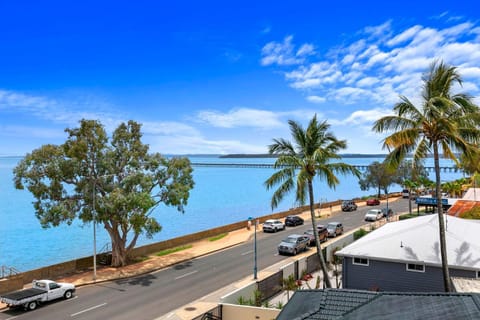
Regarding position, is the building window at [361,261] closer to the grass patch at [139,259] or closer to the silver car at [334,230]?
the grass patch at [139,259]

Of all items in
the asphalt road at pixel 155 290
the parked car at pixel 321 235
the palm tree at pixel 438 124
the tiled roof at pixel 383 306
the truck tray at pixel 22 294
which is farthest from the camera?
the parked car at pixel 321 235

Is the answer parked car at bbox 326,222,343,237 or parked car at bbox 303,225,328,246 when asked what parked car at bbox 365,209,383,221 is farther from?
parked car at bbox 303,225,328,246

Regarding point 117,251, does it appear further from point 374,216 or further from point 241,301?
point 374,216

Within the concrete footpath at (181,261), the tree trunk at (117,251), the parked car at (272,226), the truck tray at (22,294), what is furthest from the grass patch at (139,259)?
the parked car at (272,226)

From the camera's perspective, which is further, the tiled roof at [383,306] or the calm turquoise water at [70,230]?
the calm turquoise water at [70,230]

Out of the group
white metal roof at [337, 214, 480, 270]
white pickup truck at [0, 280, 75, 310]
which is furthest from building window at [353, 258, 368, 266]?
white pickup truck at [0, 280, 75, 310]

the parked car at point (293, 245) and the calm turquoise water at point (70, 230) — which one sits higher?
the parked car at point (293, 245)

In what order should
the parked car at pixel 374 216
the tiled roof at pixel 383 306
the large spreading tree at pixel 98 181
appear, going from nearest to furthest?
the tiled roof at pixel 383 306
the large spreading tree at pixel 98 181
the parked car at pixel 374 216

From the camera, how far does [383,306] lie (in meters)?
9.85

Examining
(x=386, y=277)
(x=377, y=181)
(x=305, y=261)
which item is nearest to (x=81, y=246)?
(x=305, y=261)

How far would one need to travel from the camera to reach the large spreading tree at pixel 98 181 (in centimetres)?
3052

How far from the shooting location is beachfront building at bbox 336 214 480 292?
20.0 m

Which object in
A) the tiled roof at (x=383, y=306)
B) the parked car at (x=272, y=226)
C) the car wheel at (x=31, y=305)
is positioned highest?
the tiled roof at (x=383, y=306)

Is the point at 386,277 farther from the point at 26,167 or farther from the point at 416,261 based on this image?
the point at 26,167
